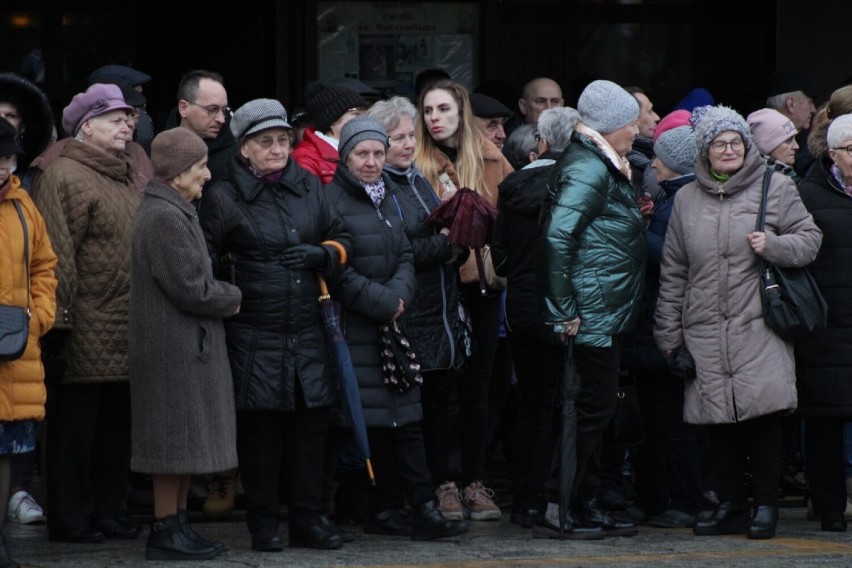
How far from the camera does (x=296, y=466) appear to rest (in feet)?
26.1

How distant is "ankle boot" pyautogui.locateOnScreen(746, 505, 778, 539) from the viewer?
8.34m

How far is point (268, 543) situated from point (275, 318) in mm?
967

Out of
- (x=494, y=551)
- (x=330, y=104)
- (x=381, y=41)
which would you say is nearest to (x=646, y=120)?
(x=330, y=104)

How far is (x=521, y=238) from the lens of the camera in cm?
866

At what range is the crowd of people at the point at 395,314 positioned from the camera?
761 cm

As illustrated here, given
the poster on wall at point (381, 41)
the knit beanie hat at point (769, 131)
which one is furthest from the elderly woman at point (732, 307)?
the poster on wall at point (381, 41)

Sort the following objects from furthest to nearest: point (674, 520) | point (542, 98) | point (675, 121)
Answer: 1. point (542, 98)
2. point (675, 121)
3. point (674, 520)

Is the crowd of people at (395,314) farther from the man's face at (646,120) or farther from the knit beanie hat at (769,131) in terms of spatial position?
the man's face at (646,120)

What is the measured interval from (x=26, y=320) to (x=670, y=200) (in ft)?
10.7

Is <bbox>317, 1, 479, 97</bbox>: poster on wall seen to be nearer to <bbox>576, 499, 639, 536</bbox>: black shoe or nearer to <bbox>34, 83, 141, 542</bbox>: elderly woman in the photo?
<bbox>34, 83, 141, 542</bbox>: elderly woman

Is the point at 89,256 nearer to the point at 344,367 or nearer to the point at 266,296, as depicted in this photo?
the point at 266,296

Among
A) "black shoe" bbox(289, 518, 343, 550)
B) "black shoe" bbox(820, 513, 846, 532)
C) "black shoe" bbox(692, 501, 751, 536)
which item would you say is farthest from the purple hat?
"black shoe" bbox(820, 513, 846, 532)

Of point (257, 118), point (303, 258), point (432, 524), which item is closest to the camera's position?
point (303, 258)

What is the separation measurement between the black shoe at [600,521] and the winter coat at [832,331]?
101 cm
